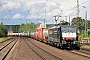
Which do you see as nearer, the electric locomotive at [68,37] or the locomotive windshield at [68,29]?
the electric locomotive at [68,37]

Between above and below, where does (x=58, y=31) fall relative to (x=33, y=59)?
above

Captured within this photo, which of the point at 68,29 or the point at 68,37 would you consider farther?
the point at 68,29

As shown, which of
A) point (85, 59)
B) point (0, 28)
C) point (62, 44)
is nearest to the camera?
point (85, 59)

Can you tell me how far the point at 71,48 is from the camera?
104ft

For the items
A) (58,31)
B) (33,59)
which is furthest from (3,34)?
(33,59)

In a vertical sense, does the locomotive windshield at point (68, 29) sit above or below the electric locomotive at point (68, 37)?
above

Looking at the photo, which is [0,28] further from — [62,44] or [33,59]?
[33,59]

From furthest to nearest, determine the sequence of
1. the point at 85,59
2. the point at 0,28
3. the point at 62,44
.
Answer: the point at 0,28 → the point at 62,44 → the point at 85,59

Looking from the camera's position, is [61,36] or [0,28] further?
[0,28]

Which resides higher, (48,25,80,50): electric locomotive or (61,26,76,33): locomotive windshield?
(61,26,76,33): locomotive windshield

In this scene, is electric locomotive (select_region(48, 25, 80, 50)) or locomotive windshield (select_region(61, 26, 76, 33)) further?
locomotive windshield (select_region(61, 26, 76, 33))

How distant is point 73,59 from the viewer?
19484 millimetres

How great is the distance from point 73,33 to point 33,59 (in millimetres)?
11693

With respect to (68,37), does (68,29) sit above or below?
above
